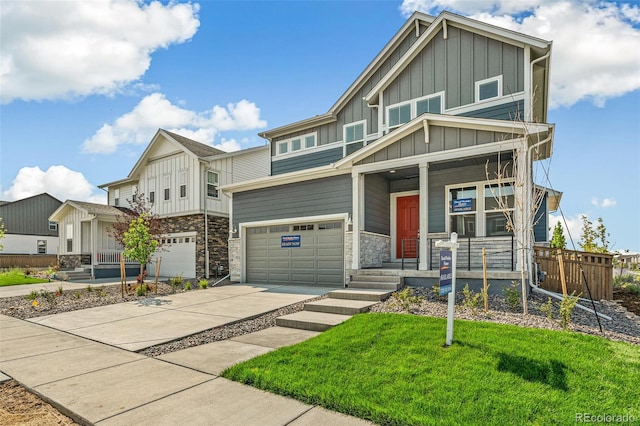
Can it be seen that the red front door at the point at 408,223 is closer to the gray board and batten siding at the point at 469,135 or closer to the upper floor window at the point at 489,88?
the gray board and batten siding at the point at 469,135

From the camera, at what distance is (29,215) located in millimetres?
34031

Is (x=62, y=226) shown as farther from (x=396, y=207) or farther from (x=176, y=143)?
(x=396, y=207)

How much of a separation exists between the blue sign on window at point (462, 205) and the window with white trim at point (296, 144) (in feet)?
21.8

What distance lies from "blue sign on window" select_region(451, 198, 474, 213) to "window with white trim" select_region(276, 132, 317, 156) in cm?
663

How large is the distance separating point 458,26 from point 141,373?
41.7 feet

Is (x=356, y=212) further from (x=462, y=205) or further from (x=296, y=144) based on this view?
(x=296, y=144)

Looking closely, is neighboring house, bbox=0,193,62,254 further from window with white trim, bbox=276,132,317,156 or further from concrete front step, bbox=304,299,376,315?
concrete front step, bbox=304,299,376,315

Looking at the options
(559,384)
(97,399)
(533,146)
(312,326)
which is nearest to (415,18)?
(533,146)

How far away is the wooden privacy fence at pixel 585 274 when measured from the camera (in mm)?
9281

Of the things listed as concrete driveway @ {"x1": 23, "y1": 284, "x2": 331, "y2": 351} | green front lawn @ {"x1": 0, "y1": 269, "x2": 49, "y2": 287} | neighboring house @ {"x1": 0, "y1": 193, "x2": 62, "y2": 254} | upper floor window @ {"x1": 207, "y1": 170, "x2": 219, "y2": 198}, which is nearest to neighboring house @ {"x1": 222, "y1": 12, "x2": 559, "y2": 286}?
concrete driveway @ {"x1": 23, "y1": 284, "x2": 331, "y2": 351}

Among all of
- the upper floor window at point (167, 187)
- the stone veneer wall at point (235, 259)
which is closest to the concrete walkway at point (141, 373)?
the stone veneer wall at point (235, 259)

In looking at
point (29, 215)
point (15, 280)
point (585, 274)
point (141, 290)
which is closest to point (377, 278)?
point (585, 274)

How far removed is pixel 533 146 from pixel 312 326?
6.58 m

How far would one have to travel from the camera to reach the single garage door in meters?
11.9
